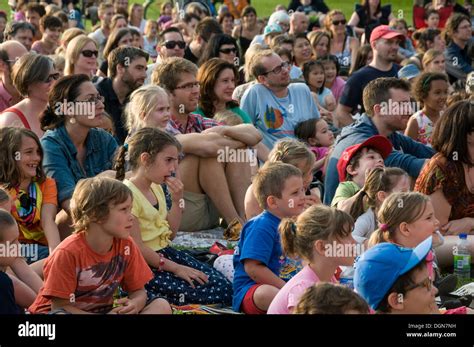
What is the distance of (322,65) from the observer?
406 inches

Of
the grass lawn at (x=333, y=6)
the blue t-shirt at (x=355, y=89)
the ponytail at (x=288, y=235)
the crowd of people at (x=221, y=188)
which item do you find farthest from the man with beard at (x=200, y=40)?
the grass lawn at (x=333, y=6)

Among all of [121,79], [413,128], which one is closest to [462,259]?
[413,128]

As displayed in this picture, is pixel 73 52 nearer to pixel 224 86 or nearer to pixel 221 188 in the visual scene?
pixel 224 86

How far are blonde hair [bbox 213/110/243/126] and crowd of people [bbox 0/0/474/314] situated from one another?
0.05 ft

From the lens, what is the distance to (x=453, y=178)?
6.37 metres

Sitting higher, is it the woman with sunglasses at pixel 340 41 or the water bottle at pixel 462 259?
the woman with sunglasses at pixel 340 41

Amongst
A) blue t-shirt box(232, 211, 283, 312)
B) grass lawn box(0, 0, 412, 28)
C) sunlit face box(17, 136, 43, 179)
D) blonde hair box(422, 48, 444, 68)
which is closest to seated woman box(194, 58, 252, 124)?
sunlit face box(17, 136, 43, 179)

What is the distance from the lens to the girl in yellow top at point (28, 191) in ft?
18.7

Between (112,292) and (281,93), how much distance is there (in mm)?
4064

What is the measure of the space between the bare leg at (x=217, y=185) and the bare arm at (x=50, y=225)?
134cm

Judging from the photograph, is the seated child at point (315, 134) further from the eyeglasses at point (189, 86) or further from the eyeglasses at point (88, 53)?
the eyeglasses at point (88, 53)

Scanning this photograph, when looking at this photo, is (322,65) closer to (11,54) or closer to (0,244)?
(11,54)

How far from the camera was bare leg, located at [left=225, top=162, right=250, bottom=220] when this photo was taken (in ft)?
22.9

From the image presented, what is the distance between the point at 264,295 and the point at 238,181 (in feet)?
6.73
